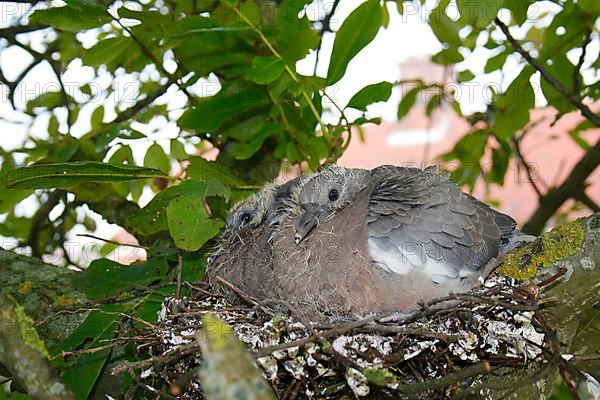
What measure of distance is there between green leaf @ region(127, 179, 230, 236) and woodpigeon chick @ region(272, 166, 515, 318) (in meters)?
0.26

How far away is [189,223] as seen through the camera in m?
1.59

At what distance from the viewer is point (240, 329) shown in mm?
1426

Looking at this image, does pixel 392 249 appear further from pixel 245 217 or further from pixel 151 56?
pixel 151 56

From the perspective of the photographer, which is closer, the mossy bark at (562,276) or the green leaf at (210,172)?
the mossy bark at (562,276)

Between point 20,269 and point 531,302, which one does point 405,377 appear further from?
point 20,269

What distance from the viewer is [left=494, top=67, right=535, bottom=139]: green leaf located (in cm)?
197

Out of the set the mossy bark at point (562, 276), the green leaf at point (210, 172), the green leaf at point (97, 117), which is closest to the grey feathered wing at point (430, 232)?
the mossy bark at point (562, 276)

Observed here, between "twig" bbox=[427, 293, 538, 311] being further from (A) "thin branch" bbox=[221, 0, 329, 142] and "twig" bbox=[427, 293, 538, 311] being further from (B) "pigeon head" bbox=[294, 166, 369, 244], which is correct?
(A) "thin branch" bbox=[221, 0, 329, 142]

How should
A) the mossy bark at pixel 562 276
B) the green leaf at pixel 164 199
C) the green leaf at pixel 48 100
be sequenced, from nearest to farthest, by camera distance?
the mossy bark at pixel 562 276 < the green leaf at pixel 164 199 < the green leaf at pixel 48 100

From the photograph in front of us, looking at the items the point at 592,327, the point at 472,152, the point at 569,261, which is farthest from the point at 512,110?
the point at 569,261

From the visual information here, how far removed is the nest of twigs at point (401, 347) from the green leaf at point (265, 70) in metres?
0.64

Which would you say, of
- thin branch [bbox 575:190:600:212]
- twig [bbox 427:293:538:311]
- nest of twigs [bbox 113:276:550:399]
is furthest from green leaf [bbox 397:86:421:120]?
twig [bbox 427:293:538:311]

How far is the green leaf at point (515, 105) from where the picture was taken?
6.48 feet

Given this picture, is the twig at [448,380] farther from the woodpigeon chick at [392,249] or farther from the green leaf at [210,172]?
the green leaf at [210,172]
